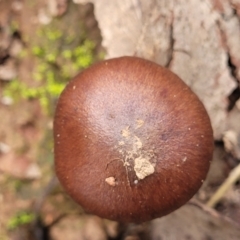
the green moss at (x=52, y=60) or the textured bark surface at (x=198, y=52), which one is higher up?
the textured bark surface at (x=198, y=52)

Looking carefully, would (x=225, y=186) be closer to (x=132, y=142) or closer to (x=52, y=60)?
(x=132, y=142)

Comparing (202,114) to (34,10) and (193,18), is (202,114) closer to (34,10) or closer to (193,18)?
(193,18)

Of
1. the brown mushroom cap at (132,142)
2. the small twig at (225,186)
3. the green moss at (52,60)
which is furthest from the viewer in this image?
the green moss at (52,60)

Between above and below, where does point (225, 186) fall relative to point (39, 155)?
above

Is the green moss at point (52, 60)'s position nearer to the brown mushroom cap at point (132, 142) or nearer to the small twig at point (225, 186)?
the brown mushroom cap at point (132, 142)

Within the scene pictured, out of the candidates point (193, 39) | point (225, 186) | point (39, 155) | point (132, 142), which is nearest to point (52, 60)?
point (39, 155)

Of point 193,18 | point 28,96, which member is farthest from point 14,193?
point 193,18

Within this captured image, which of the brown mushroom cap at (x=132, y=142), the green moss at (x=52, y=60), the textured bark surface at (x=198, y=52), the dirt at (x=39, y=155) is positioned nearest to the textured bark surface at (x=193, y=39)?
the textured bark surface at (x=198, y=52)
